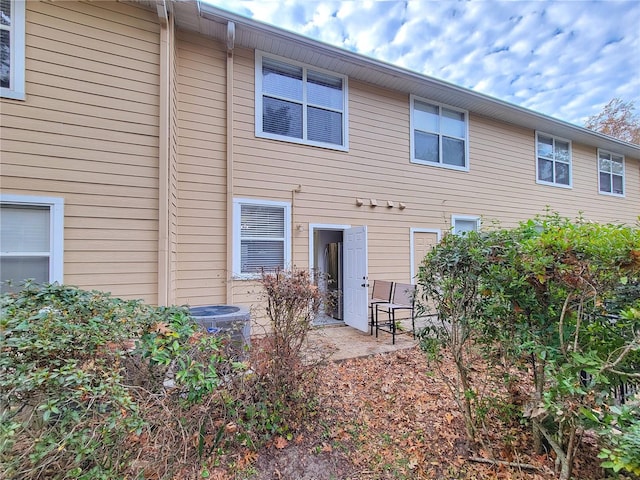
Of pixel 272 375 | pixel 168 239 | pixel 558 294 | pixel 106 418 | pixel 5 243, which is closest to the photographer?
pixel 106 418

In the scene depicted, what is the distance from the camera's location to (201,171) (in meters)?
5.20

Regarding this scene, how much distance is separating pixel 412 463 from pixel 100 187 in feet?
15.4

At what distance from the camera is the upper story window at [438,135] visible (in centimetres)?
742

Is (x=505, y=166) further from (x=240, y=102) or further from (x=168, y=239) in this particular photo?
(x=168, y=239)

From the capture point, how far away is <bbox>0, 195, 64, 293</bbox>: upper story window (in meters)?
3.40

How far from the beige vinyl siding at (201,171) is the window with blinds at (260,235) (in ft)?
1.07

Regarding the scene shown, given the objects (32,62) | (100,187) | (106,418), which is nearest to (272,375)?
(106,418)

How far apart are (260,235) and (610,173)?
13223 mm

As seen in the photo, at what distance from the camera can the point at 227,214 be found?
5320 millimetres

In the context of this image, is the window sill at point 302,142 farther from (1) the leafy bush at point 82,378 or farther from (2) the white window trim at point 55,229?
(1) the leafy bush at point 82,378

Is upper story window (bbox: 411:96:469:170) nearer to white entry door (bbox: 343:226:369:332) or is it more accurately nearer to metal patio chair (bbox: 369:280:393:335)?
white entry door (bbox: 343:226:369:332)

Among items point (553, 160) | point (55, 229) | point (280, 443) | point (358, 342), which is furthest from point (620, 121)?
point (55, 229)

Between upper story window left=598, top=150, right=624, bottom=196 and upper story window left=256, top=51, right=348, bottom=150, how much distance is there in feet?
34.3

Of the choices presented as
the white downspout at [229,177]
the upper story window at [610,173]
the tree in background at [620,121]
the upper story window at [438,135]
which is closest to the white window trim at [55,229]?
the white downspout at [229,177]
